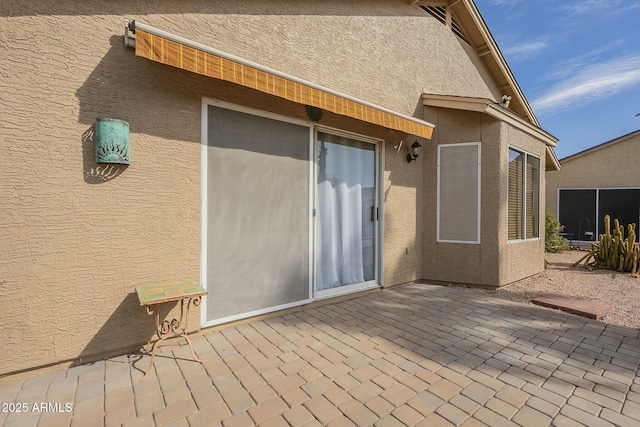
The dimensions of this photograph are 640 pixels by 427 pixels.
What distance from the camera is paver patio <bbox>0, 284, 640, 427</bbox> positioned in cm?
308

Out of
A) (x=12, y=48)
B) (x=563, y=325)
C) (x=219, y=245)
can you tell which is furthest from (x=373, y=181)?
(x=12, y=48)

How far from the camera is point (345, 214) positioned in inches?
290

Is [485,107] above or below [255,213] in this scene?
above

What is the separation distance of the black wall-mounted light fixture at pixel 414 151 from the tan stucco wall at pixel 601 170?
1804 cm

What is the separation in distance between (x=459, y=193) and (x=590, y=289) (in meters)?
4.70

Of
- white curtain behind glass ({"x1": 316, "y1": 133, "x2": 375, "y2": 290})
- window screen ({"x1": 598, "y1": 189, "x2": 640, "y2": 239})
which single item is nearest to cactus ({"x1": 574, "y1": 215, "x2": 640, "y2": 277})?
white curtain behind glass ({"x1": 316, "y1": 133, "x2": 375, "y2": 290})

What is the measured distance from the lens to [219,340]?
4848mm

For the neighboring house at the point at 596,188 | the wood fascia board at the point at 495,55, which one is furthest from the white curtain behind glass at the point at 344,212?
the neighboring house at the point at 596,188

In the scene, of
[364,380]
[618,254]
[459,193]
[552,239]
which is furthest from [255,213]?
[552,239]

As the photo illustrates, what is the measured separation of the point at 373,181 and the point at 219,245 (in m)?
4.46

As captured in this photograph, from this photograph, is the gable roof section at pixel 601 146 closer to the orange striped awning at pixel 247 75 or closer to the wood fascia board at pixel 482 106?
the wood fascia board at pixel 482 106

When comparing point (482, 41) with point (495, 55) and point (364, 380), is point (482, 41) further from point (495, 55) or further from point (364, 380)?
point (364, 380)

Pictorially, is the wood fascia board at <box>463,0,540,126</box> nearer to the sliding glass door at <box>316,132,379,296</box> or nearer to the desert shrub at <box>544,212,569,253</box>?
the desert shrub at <box>544,212,569,253</box>

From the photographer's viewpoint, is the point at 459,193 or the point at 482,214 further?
the point at 459,193
